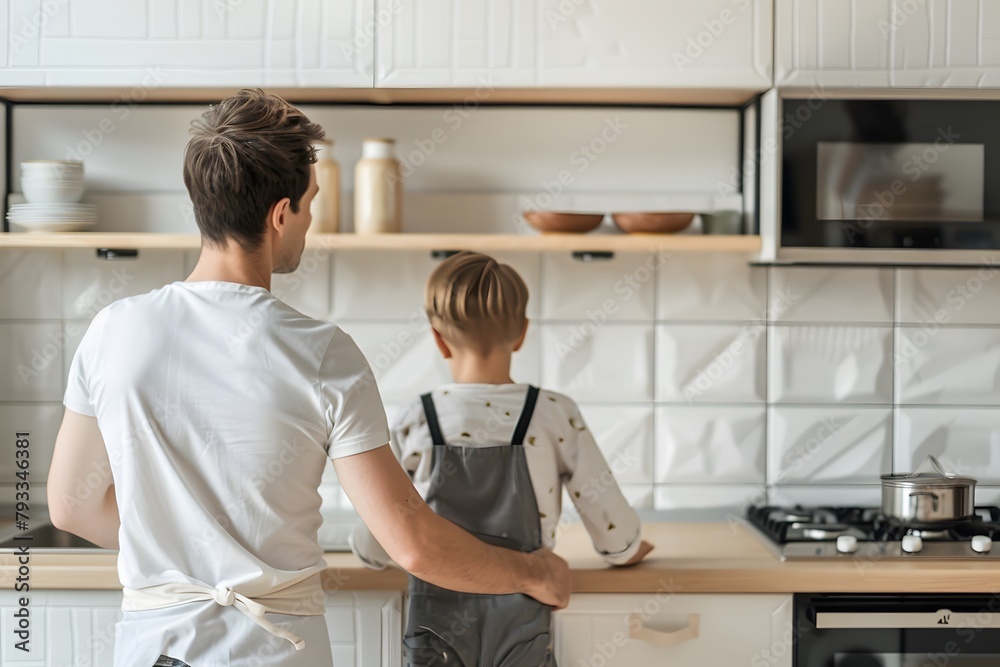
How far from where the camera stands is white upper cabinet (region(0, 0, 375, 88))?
1.87 m

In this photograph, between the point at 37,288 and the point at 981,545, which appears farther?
the point at 37,288

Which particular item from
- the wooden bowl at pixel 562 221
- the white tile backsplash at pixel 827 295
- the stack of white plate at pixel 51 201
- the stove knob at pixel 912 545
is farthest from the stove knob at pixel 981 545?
the stack of white plate at pixel 51 201

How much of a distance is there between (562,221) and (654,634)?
2.81ft

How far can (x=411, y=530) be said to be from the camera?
Answer: 1146mm

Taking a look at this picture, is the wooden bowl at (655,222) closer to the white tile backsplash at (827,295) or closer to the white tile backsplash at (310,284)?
the white tile backsplash at (827,295)

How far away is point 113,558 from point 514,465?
30.6 inches

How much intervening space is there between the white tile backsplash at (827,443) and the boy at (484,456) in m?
0.81

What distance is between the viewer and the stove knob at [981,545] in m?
1.79

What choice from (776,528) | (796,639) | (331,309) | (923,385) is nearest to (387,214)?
(331,309)

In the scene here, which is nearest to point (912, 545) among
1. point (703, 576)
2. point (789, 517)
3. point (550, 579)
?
point (789, 517)

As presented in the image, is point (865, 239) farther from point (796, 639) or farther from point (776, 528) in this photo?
point (796, 639)

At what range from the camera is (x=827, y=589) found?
1708mm

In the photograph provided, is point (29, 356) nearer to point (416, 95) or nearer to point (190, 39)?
point (190, 39)

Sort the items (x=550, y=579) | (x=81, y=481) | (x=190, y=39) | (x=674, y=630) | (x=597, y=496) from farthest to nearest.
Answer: (x=190, y=39)
(x=674, y=630)
(x=597, y=496)
(x=550, y=579)
(x=81, y=481)
